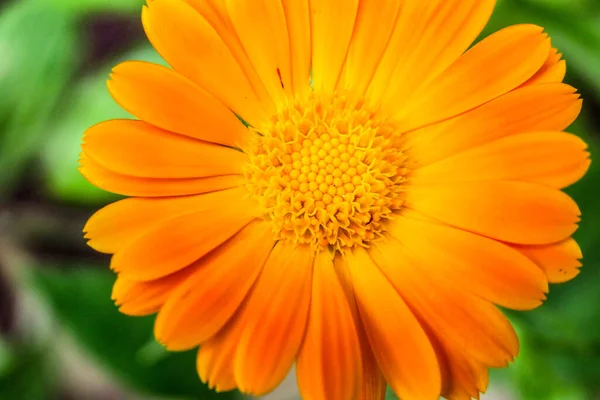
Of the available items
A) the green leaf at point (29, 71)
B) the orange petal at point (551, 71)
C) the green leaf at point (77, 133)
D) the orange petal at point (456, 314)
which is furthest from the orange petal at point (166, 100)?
the green leaf at point (29, 71)

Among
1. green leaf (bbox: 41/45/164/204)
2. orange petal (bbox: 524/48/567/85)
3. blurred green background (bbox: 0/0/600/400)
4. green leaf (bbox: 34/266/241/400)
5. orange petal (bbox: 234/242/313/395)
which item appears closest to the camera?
orange petal (bbox: 234/242/313/395)

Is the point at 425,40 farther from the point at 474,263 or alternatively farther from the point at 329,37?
the point at 474,263

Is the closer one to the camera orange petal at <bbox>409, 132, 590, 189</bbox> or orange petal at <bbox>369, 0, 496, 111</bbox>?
orange petal at <bbox>409, 132, 590, 189</bbox>

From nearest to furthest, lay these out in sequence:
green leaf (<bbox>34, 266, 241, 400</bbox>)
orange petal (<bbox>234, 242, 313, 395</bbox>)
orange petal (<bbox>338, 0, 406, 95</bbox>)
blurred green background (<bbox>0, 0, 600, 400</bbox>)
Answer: orange petal (<bbox>234, 242, 313, 395</bbox>) < orange petal (<bbox>338, 0, 406, 95</bbox>) < blurred green background (<bbox>0, 0, 600, 400</bbox>) < green leaf (<bbox>34, 266, 241, 400</bbox>)

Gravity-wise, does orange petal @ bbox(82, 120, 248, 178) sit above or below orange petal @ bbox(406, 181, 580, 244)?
above

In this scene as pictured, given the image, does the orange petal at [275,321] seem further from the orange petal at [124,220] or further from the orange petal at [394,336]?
the orange petal at [124,220]

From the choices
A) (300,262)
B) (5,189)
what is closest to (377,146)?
(300,262)

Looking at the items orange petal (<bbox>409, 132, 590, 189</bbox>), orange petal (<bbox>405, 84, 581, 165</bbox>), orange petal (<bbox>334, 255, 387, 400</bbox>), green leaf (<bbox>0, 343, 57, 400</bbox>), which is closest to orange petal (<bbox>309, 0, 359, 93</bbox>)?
orange petal (<bbox>405, 84, 581, 165</bbox>)

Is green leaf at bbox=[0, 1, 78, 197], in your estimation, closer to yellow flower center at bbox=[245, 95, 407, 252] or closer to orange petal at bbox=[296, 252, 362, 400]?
yellow flower center at bbox=[245, 95, 407, 252]
